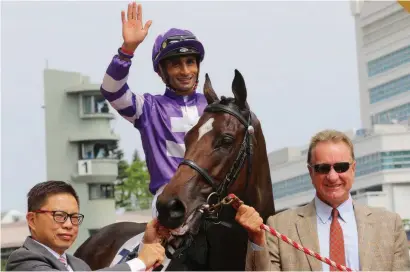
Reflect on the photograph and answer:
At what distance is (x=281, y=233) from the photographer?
6008 mm

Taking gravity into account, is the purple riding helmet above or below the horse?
above

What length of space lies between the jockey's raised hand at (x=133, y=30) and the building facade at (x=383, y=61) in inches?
4621

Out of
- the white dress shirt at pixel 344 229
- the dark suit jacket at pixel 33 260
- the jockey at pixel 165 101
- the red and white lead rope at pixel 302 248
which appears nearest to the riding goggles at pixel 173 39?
the jockey at pixel 165 101

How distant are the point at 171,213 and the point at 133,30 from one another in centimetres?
138

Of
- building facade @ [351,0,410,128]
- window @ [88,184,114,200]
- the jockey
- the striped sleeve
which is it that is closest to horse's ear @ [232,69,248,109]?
the jockey

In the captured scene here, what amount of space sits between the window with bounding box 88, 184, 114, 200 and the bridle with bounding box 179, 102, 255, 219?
56.5 m

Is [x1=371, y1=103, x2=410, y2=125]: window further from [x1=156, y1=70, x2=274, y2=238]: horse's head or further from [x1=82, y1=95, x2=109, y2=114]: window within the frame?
[x1=156, y1=70, x2=274, y2=238]: horse's head

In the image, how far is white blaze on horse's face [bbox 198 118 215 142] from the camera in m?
6.45

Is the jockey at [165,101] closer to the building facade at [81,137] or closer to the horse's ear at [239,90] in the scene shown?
the horse's ear at [239,90]

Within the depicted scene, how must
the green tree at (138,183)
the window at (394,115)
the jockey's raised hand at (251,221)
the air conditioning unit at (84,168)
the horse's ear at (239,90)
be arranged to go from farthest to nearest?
the window at (394,115), the green tree at (138,183), the air conditioning unit at (84,168), the horse's ear at (239,90), the jockey's raised hand at (251,221)

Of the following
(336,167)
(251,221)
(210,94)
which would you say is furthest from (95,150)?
(251,221)

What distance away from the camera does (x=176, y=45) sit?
7254 millimetres

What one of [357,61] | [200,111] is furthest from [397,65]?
[200,111]

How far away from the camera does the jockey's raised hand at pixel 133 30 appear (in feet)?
22.6
